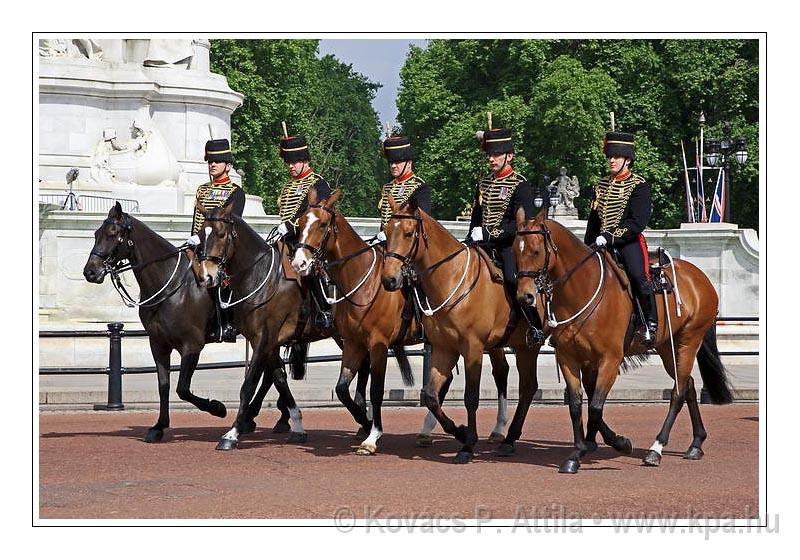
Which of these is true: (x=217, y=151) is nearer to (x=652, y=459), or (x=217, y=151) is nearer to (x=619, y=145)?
(x=619, y=145)

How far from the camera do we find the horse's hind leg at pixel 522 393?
1462 cm

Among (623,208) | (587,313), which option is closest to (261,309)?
(587,313)

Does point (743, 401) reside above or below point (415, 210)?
below

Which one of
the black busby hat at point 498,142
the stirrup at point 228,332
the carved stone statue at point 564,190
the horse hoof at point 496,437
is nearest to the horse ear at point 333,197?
the black busby hat at point 498,142

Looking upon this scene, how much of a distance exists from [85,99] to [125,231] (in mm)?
16127

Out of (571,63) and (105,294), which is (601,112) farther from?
(105,294)

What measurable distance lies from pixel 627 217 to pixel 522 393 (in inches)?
86.1

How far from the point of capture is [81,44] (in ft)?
101

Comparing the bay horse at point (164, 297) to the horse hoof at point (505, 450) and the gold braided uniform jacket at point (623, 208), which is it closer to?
the horse hoof at point (505, 450)

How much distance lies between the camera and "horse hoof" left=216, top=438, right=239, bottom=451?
48.8 ft

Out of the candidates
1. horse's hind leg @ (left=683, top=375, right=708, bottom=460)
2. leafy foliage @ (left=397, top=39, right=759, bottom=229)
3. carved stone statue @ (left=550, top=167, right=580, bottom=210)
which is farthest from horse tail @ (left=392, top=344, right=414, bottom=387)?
leafy foliage @ (left=397, top=39, right=759, bottom=229)

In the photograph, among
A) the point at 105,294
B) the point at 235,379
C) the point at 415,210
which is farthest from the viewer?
the point at 105,294

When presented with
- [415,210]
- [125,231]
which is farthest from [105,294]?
[415,210]

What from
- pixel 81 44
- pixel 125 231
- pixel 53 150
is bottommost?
pixel 125 231
